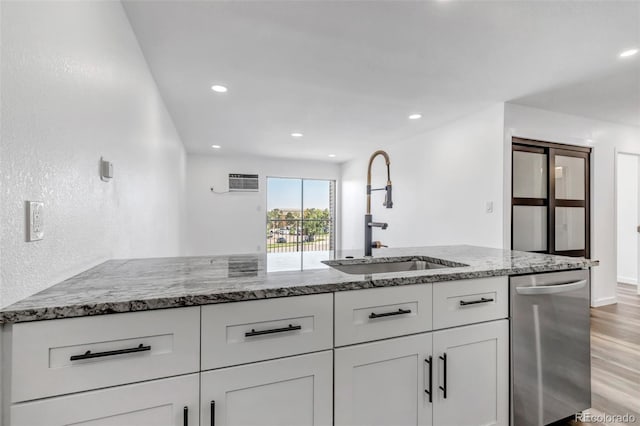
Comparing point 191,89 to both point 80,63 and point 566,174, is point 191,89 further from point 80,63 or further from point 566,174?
point 566,174

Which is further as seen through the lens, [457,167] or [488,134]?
[457,167]

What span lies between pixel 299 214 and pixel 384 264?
219 inches

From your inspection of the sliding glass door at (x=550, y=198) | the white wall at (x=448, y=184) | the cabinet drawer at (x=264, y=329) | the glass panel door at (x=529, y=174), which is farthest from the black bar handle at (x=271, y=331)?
the glass panel door at (x=529, y=174)

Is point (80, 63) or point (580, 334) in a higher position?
point (80, 63)

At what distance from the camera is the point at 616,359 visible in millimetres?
Answer: 2490

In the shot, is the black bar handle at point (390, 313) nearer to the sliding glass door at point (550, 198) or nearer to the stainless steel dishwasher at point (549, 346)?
the stainless steel dishwasher at point (549, 346)

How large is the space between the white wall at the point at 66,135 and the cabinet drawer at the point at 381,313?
993mm

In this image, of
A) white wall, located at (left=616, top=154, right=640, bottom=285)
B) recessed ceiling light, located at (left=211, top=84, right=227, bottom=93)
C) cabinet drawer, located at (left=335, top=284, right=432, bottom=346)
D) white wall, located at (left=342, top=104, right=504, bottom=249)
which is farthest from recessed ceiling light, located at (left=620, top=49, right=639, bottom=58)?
white wall, located at (left=616, top=154, right=640, bottom=285)

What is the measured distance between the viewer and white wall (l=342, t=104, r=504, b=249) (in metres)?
3.47

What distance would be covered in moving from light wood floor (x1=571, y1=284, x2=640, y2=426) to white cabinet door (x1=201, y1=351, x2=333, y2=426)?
1.69 m

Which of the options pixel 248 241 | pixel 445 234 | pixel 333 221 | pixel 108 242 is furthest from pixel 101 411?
pixel 333 221

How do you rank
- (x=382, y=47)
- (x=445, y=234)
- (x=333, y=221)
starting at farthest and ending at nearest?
(x=333, y=221) < (x=445, y=234) < (x=382, y=47)

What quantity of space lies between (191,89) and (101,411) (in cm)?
284

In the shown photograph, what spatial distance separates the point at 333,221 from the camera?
762 centimetres
